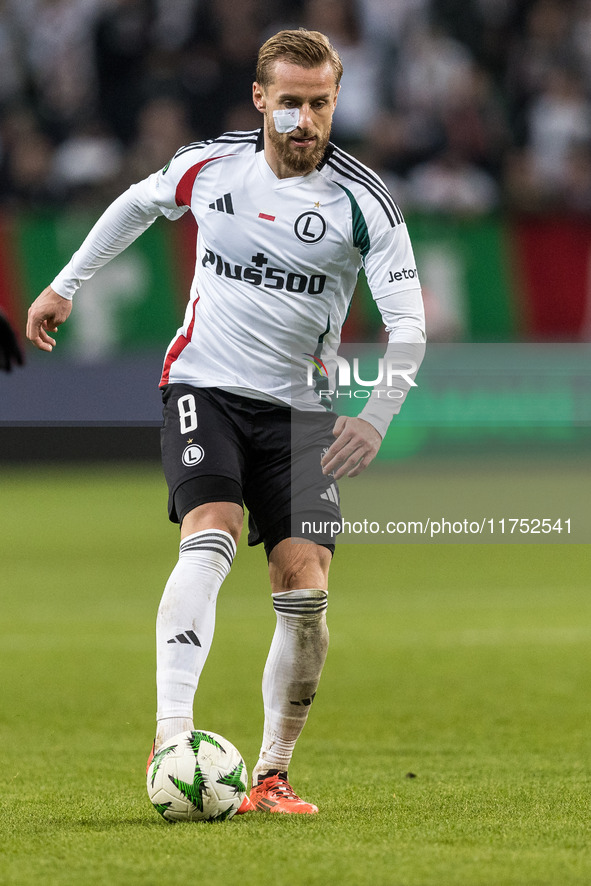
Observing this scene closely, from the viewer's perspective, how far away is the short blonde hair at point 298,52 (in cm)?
431

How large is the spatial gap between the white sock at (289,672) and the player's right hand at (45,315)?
3.81ft

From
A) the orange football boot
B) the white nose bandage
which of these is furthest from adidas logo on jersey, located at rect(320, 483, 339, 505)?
the white nose bandage

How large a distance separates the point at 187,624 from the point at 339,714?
7.84ft

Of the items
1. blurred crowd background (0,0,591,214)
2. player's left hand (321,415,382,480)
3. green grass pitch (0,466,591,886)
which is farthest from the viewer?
blurred crowd background (0,0,591,214)

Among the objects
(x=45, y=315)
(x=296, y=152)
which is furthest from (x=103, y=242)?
(x=296, y=152)

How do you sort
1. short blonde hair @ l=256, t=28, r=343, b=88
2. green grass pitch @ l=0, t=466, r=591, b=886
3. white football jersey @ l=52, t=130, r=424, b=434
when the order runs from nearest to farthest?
green grass pitch @ l=0, t=466, r=591, b=886, short blonde hair @ l=256, t=28, r=343, b=88, white football jersey @ l=52, t=130, r=424, b=434

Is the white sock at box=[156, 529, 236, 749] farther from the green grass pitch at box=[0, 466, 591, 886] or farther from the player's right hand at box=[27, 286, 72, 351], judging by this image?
the player's right hand at box=[27, 286, 72, 351]

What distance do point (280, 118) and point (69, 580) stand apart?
6.34 m

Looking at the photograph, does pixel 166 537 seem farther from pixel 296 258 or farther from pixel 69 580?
pixel 296 258

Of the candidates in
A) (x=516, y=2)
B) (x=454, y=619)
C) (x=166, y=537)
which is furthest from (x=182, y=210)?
(x=516, y=2)

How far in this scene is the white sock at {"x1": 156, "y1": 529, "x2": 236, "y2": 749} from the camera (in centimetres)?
398

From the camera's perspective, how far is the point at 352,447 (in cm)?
415

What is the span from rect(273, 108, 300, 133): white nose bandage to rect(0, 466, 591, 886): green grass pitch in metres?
2.07

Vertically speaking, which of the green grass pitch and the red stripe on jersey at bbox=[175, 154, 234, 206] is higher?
the red stripe on jersey at bbox=[175, 154, 234, 206]
